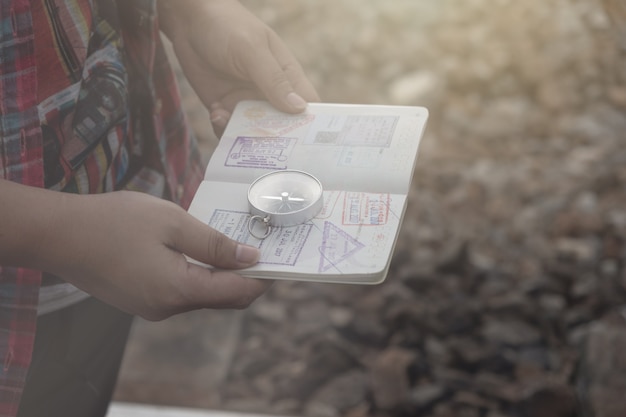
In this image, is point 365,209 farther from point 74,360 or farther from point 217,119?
point 74,360

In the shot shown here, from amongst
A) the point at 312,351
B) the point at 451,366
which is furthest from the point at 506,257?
the point at 312,351

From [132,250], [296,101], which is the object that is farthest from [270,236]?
[296,101]

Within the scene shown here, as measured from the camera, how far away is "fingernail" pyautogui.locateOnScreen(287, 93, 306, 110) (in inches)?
40.9

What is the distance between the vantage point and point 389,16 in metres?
2.80

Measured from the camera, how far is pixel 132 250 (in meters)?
0.82

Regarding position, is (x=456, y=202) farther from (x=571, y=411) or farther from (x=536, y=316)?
(x=571, y=411)

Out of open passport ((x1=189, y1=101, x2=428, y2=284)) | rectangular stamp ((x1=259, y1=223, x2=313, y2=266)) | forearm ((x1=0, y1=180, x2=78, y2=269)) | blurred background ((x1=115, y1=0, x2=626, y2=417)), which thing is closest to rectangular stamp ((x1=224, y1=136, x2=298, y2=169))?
open passport ((x1=189, y1=101, x2=428, y2=284))

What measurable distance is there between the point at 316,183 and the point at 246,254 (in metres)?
0.13

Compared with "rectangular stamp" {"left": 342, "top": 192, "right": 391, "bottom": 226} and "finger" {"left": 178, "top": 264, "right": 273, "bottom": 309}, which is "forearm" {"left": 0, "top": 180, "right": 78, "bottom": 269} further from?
"rectangular stamp" {"left": 342, "top": 192, "right": 391, "bottom": 226}

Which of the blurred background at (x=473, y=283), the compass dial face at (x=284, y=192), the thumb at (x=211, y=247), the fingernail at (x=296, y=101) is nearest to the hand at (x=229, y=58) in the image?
the fingernail at (x=296, y=101)

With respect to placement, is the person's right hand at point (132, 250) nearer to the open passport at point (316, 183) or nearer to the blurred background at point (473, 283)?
the open passport at point (316, 183)

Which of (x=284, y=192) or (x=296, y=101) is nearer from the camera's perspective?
(x=284, y=192)

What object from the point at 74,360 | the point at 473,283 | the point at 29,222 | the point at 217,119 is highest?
the point at 29,222

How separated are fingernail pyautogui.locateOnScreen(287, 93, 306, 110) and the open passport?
11mm
